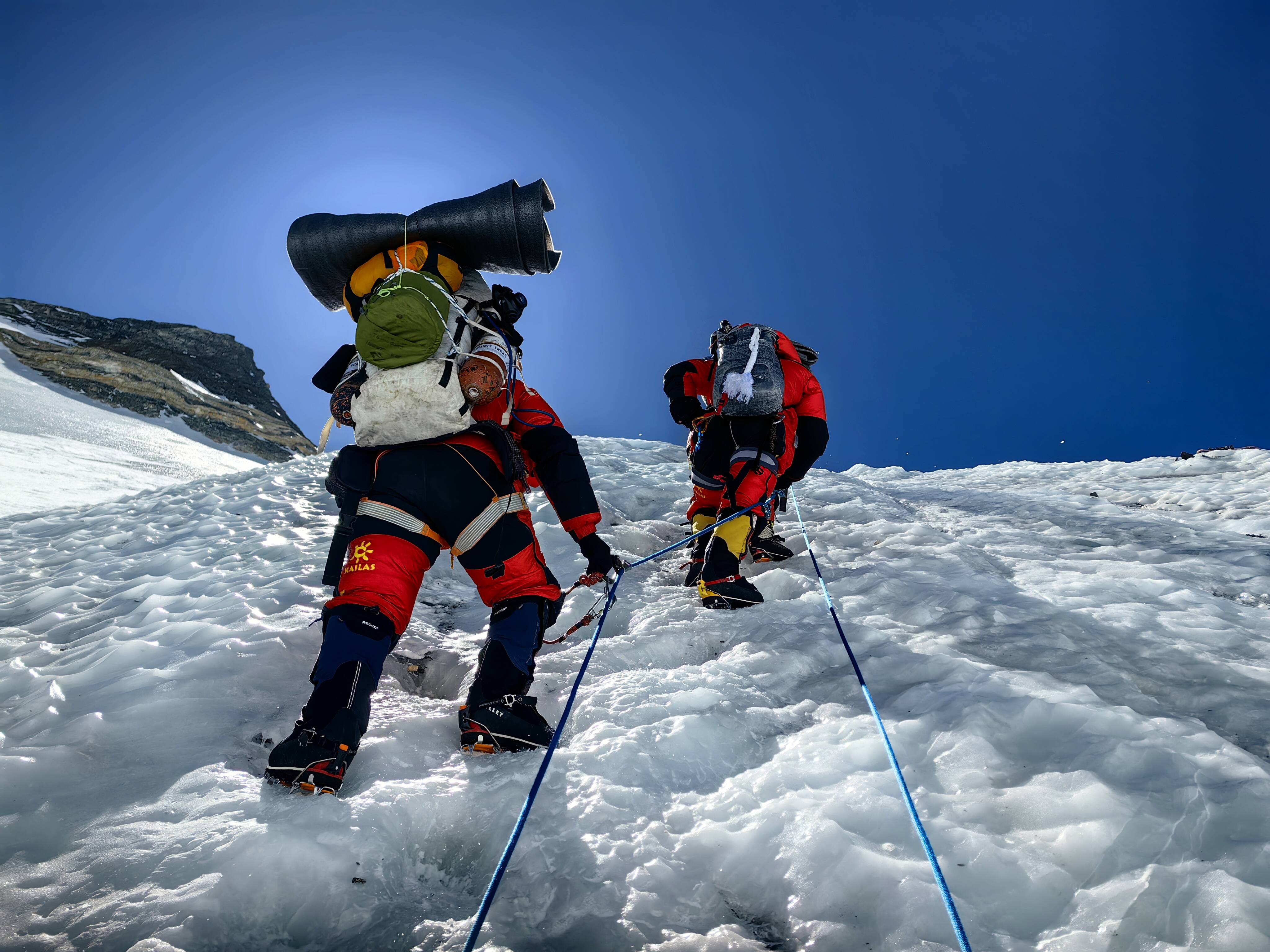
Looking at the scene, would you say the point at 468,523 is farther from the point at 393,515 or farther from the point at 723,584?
the point at 723,584

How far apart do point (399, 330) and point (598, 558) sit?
1.45 m

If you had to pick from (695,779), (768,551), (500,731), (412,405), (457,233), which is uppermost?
(457,233)

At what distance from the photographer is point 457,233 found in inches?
129

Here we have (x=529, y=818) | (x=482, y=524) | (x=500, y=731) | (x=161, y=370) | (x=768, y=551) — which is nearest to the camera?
(x=529, y=818)

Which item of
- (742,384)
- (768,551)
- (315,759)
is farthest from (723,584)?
(315,759)

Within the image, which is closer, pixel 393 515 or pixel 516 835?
pixel 516 835

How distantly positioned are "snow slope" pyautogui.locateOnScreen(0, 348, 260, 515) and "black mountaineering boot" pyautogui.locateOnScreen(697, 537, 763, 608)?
8.72 m

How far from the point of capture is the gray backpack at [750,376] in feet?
13.9

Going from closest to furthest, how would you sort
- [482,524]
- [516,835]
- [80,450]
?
[516,835] < [482,524] < [80,450]

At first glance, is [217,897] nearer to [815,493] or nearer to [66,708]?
[66,708]

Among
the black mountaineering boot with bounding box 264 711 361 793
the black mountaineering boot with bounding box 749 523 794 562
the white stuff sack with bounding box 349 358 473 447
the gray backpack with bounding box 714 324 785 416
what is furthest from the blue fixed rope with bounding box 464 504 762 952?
the black mountaineering boot with bounding box 749 523 794 562

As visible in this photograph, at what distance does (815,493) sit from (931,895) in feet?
19.2

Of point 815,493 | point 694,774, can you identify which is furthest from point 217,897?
point 815,493

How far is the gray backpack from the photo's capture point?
13.9ft
